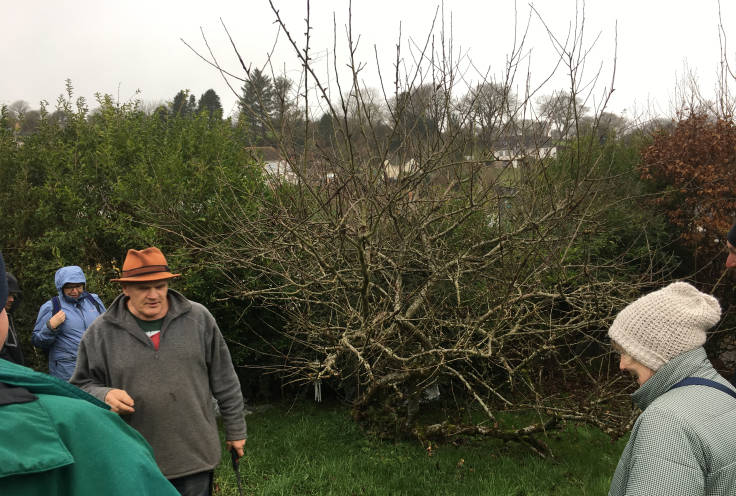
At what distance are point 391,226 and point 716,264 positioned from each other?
23.8 ft

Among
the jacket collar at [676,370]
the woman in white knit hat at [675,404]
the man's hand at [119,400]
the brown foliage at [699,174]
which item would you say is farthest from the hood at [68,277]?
the brown foliage at [699,174]

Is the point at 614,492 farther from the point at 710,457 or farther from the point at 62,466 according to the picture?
the point at 62,466

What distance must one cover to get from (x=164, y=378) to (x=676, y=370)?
234 centimetres

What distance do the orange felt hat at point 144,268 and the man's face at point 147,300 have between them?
4 centimetres

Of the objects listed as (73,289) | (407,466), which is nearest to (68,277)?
(73,289)

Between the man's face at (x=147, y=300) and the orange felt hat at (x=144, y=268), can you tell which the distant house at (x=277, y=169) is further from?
the man's face at (x=147, y=300)

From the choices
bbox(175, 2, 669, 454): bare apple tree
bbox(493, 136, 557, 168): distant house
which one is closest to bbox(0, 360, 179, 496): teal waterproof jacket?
bbox(175, 2, 669, 454): bare apple tree

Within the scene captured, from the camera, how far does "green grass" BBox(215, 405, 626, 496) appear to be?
5.19 meters

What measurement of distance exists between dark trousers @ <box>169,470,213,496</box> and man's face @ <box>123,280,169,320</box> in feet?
2.75

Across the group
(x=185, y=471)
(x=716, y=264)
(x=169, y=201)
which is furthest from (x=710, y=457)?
(x=716, y=264)

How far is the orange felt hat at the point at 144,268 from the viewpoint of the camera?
10.4 ft

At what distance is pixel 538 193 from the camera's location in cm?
661

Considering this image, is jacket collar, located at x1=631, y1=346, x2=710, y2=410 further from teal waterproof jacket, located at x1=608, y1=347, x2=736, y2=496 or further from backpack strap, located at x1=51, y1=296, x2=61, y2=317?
backpack strap, located at x1=51, y1=296, x2=61, y2=317

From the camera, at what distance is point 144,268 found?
3.20 metres
